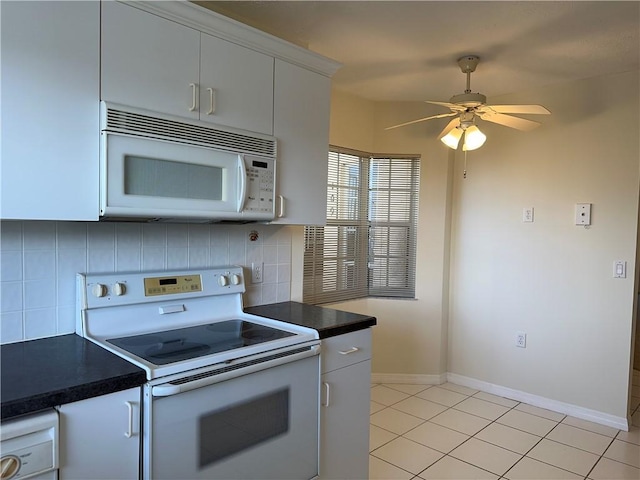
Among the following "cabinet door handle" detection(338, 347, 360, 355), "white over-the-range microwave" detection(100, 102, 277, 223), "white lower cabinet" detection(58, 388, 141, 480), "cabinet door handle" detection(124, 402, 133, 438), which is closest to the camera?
"white lower cabinet" detection(58, 388, 141, 480)

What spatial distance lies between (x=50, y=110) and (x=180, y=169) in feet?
1.55

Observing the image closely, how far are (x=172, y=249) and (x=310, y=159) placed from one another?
80 cm

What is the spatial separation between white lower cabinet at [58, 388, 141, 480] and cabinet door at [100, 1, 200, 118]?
101 cm

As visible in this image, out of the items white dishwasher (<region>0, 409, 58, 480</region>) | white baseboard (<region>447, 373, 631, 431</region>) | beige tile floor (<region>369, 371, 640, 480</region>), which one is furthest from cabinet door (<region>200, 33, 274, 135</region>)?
white baseboard (<region>447, 373, 631, 431</region>)

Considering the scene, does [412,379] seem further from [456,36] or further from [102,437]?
[102,437]

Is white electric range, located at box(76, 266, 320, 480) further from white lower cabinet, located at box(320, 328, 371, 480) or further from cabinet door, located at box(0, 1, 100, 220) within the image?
cabinet door, located at box(0, 1, 100, 220)

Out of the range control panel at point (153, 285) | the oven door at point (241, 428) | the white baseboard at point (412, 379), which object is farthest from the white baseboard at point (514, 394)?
the range control panel at point (153, 285)

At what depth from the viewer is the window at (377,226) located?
3750 mm

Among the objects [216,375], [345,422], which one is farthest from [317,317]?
[216,375]

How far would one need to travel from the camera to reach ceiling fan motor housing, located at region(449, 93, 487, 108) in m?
2.60

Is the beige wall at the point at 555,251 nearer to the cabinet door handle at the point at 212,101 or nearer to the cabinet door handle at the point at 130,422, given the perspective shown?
the cabinet door handle at the point at 212,101

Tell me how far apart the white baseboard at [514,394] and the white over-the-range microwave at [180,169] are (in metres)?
2.36

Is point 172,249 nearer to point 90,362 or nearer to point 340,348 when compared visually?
point 90,362

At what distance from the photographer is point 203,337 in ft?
6.14
